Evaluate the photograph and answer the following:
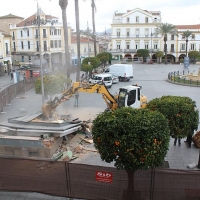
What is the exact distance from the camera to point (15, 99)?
26609 millimetres

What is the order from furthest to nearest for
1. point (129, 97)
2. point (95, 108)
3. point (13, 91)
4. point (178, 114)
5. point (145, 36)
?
point (145, 36) → point (13, 91) → point (95, 108) → point (129, 97) → point (178, 114)

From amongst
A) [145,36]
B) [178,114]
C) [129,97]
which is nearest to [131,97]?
[129,97]

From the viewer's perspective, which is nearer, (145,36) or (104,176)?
(104,176)

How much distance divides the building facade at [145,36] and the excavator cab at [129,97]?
172 feet

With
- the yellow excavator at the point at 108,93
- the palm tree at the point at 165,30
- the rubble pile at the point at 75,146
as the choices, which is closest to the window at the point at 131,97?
the yellow excavator at the point at 108,93

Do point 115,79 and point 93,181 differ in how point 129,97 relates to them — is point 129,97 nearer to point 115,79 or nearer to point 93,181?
point 93,181

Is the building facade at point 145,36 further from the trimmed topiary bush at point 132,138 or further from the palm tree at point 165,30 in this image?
the trimmed topiary bush at point 132,138

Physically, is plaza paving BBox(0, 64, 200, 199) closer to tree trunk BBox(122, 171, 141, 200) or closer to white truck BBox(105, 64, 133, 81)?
white truck BBox(105, 64, 133, 81)

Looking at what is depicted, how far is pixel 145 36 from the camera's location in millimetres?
69688

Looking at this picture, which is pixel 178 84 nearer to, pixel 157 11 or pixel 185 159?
pixel 185 159

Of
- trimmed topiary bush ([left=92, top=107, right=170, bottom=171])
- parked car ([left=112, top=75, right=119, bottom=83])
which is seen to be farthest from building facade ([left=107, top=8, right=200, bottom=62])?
trimmed topiary bush ([left=92, top=107, right=170, bottom=171])

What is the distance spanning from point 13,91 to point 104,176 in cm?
1954

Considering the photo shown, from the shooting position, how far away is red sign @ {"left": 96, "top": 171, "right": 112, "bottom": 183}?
8930 millimetres

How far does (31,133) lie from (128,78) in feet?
85.0
